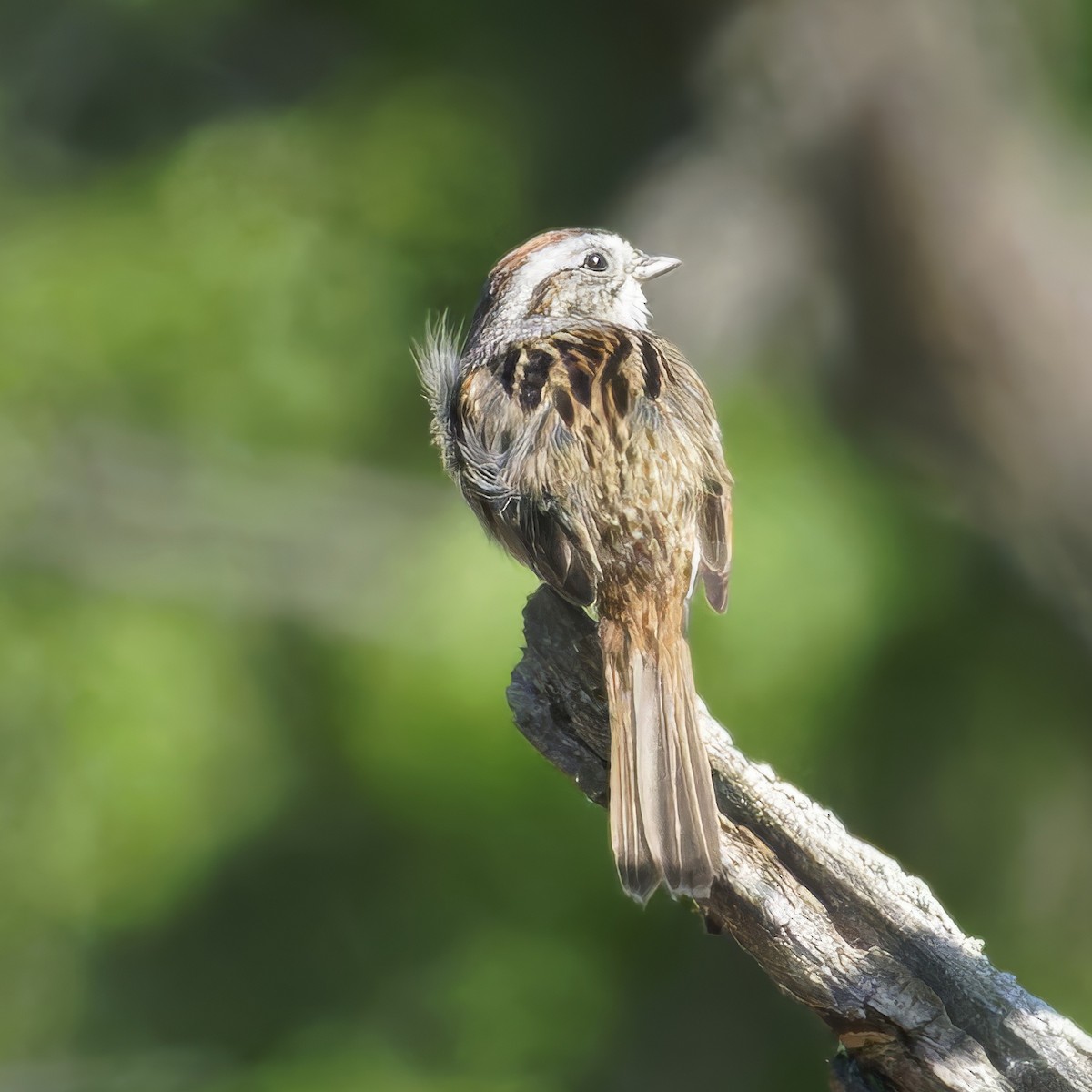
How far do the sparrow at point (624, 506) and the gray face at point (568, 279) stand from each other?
0.45ft

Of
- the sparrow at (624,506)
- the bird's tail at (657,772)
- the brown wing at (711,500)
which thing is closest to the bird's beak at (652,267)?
the sparrow at (624,506)

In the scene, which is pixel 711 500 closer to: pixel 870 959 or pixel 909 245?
pixel 870 959

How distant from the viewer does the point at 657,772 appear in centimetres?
233

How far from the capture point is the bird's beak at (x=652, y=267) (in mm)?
3559

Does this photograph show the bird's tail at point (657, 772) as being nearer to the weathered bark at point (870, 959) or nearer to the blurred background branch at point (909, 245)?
the weathered bark at point (870, 959)

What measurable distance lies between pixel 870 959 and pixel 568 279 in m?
1.83

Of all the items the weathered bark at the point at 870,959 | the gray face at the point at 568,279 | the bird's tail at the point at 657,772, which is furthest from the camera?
the gray face at the point at 568,279

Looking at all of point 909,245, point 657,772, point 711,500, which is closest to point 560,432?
point 711,500

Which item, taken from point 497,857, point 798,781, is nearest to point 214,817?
point 497,857

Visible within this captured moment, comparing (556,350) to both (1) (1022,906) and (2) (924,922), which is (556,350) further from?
(1) (1022,906)

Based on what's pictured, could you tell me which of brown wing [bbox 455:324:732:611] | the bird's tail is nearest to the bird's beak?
brown wing [bbox 455:324:732:611]

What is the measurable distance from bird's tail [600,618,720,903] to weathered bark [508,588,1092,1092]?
0.20ft

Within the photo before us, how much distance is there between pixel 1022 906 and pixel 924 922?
351 centimetres

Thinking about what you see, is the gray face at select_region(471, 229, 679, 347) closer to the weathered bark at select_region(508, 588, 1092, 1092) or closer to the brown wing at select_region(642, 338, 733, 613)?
the brown wing at select_region(642, 338, 733, 613)
